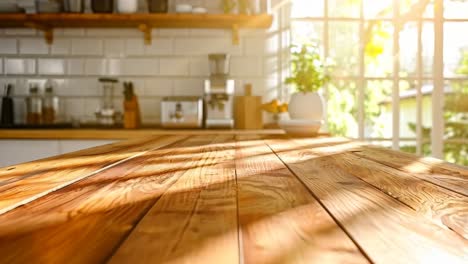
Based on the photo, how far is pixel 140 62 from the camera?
3318mm

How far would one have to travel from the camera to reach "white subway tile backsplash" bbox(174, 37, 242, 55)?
3316 mm

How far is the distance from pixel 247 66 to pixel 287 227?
286 cm

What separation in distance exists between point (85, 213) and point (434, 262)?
354 mm

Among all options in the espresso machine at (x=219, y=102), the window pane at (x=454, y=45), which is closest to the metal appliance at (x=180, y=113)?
the espresso machine at (x=219, y=102)

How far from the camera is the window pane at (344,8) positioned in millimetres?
3303

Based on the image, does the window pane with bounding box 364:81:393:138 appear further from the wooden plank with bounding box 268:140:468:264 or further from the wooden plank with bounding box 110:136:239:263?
the wooden plank with bounding box 110:136:239:263

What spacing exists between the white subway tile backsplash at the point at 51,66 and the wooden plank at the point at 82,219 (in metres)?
2.62

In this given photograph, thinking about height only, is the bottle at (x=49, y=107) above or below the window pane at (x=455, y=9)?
below

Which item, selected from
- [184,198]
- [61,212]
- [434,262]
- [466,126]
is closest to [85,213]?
[61,212]

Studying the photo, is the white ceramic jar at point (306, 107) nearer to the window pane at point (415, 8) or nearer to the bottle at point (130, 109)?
the bottle at point (130, 109)

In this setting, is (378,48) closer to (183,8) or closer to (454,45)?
(454,45)

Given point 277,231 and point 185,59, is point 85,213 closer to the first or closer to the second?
point 277,231

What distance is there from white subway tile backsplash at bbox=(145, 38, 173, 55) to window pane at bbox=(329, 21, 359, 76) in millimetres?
1012

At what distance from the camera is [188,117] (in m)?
2.98
